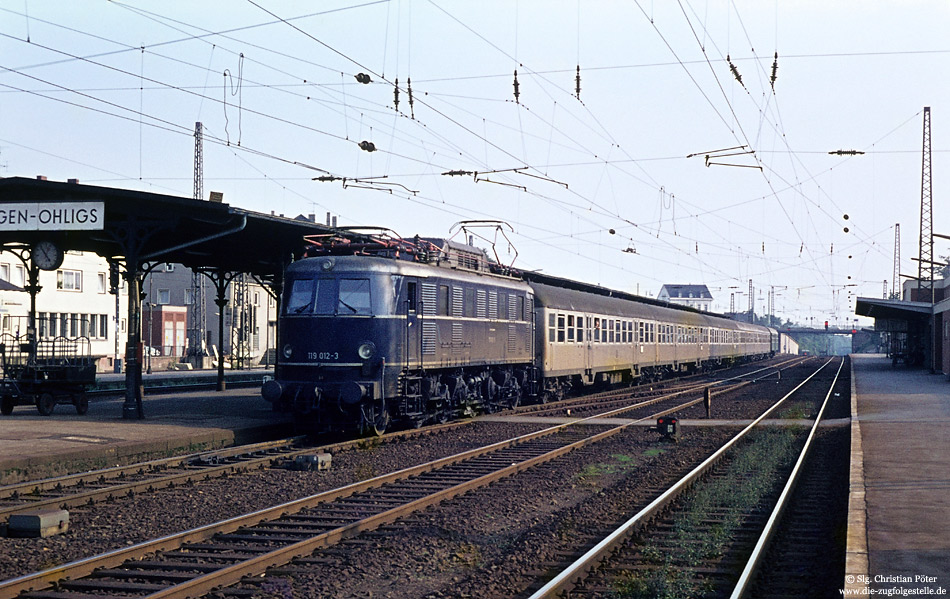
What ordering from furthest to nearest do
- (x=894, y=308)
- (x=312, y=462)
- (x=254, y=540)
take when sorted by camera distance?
(x=894, y=308) < (x=312, y=462) < (x=254, y=540)

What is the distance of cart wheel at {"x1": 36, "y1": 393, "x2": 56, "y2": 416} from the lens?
21203mm

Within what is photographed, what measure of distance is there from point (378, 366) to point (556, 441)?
3.62 metres

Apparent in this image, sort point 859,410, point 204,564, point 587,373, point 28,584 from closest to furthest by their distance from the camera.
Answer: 1. point 28,584
2. point 204,564
3. point 859,410
4. point 587,373

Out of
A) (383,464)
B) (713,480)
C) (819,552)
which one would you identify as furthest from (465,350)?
(819,552)

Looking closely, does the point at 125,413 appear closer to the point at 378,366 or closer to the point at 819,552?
the point at 378,366

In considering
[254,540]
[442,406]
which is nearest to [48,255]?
[442,406]

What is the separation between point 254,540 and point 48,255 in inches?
Result: 562

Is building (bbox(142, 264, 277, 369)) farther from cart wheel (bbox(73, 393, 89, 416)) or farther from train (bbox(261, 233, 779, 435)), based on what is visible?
train (bbox(261, 233, 779, 435))

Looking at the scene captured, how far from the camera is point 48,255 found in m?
21.1

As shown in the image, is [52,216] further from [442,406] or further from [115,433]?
[442,406]

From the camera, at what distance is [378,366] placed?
1698 centimetres

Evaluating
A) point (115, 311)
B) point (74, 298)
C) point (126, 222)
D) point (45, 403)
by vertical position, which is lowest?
point (45, 403)

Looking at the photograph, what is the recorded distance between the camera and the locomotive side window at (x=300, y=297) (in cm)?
1752

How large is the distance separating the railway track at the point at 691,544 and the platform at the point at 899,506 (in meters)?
0.84
